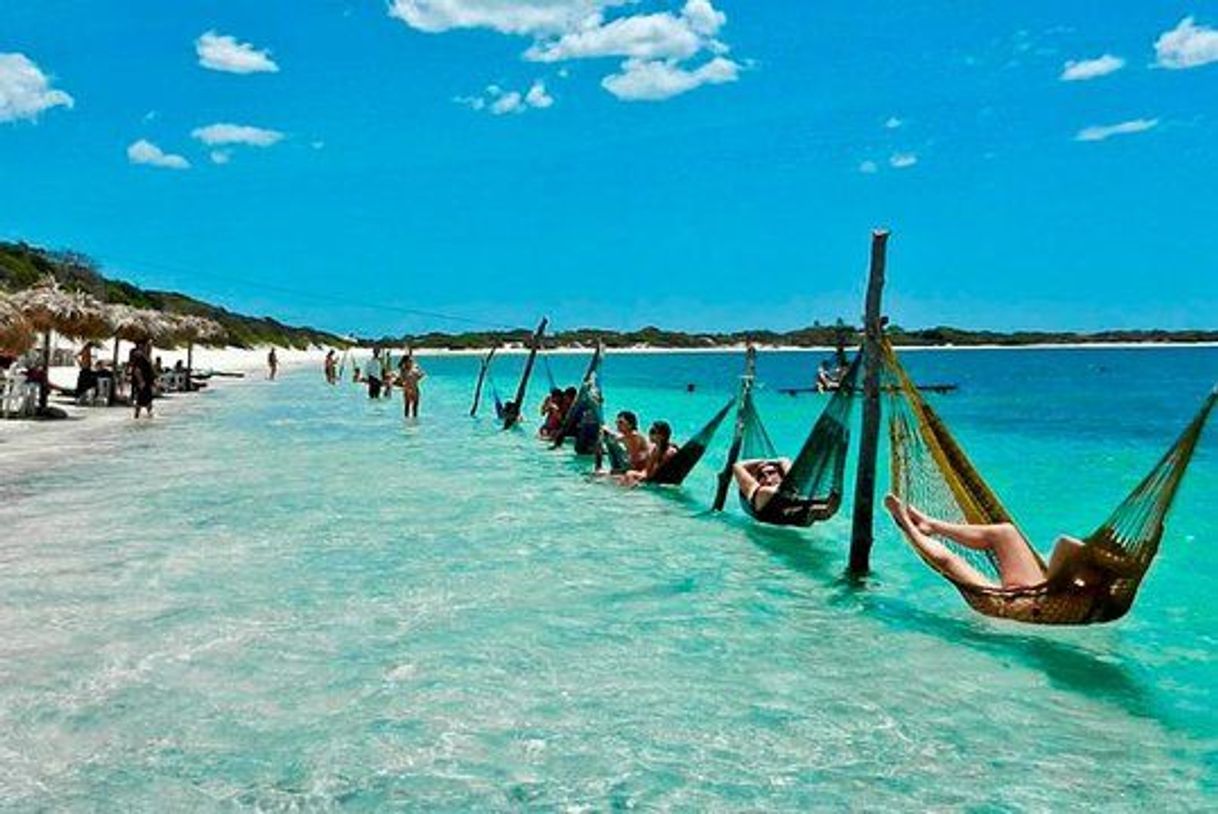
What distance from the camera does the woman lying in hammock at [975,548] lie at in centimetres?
617

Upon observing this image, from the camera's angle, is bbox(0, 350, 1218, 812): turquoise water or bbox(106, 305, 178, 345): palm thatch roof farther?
bbox(106, 305, 178, 345): palm thatch roof

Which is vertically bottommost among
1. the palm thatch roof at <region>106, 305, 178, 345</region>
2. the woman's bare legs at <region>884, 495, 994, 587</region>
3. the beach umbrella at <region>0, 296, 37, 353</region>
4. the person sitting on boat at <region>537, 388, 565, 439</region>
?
the woman's bare legs at <region>884, 495, 994, 587</region>

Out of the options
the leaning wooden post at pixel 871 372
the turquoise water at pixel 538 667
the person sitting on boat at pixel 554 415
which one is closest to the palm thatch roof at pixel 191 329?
the person sitting on boat at pixel 554 415

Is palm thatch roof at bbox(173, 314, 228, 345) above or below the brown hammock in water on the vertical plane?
above

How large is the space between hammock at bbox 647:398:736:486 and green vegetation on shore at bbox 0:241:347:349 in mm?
22803

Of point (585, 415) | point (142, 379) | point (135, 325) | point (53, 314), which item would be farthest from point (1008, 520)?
point (135, 325)

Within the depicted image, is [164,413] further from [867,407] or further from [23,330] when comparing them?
[867,407]

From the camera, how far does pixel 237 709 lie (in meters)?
4.61

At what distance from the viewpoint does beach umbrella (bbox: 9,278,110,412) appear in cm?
1692

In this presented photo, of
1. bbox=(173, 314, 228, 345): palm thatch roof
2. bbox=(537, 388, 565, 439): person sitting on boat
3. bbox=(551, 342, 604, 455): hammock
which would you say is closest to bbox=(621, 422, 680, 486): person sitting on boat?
bbox=(551, 342, 604, 455): hammock

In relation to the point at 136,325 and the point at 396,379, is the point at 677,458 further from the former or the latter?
the point at 396,379

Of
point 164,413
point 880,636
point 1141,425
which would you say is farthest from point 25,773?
point 1141,425

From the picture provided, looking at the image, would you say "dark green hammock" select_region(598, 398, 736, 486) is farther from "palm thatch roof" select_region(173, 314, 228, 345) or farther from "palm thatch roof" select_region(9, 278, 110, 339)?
"palm thatch roof" select_region(173, 314, 228, 345)

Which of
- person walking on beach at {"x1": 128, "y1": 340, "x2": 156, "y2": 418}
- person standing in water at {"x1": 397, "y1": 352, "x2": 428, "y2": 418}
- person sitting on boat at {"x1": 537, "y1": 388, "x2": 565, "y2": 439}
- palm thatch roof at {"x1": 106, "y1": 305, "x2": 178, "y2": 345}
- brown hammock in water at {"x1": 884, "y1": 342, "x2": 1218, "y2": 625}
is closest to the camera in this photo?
brown hammock in water at {"x1": 884, "y1": 342, "x2": 1218, "y2": 625}
